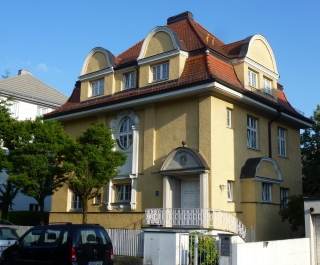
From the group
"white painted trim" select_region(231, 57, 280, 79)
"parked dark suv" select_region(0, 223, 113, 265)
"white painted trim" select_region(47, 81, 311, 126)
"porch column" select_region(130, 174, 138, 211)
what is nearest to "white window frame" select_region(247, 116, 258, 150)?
"white painted trim" select_region(47, 81, 311, 126)

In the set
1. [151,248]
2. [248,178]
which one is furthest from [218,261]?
[248,178]

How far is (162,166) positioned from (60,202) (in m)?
7.81

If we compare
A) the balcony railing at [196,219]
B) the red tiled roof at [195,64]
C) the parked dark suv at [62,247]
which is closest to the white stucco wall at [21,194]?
the red tiled roof at [195,64]

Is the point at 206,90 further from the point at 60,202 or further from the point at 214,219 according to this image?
the point at 60,202

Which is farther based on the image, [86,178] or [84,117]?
[84,117]

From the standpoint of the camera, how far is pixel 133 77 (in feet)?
75.0

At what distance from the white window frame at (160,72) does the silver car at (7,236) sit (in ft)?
31.6

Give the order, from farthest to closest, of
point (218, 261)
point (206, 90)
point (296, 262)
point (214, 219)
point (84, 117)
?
1. point (84, 117)
2. point (206, 90)
3. point (214, 219)
4. point (296, 262)
5. point (218, 261)

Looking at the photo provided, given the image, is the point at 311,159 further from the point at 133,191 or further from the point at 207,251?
the point at 207,251

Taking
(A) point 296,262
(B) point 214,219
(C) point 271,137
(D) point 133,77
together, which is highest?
(D) point 133,77

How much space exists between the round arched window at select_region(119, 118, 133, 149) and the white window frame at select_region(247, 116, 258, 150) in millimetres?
5665

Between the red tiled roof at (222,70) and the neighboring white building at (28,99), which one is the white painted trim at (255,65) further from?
the neighboring white building at (28,99)

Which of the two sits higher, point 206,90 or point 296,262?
point 206,90

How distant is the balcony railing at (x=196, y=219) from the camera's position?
698 inches
